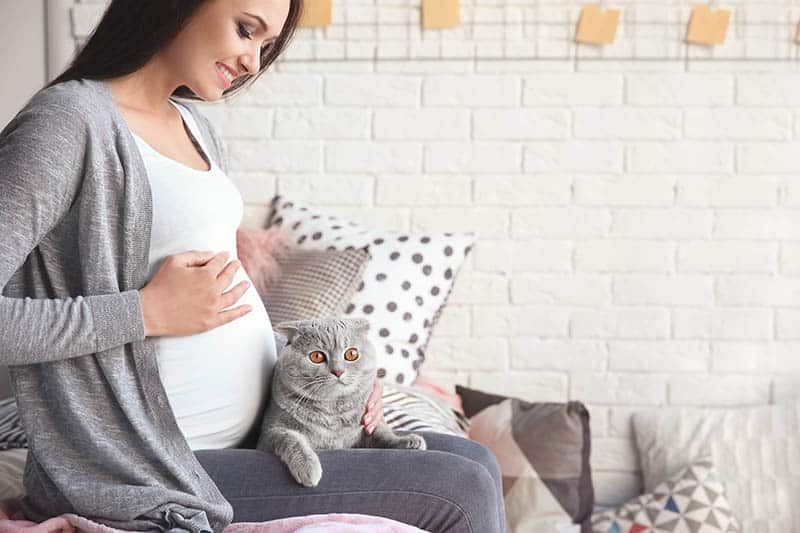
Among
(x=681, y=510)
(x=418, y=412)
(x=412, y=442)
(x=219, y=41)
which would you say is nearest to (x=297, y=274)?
(x=418, y=412)

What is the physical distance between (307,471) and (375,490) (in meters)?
0.09

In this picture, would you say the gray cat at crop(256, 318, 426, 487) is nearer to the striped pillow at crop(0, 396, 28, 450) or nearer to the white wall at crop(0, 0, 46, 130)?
the striped pillow at crop(0, 396, 28, 450)

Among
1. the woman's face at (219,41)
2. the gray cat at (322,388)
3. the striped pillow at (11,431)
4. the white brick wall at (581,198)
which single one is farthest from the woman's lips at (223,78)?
the white brick wall at (581,198)

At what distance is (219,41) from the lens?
4.09 ft

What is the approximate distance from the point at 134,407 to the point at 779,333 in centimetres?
176

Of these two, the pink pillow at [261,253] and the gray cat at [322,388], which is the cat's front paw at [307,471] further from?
the pink pillow at [261,253]

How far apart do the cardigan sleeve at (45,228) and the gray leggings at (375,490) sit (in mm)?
246

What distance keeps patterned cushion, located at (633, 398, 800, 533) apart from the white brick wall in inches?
2.7

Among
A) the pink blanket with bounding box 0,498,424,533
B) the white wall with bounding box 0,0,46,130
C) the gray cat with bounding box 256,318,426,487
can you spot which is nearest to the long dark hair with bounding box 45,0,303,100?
the gray cat with bounding box 256,318,426,487

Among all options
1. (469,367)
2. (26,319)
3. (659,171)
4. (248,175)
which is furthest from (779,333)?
(26,319)

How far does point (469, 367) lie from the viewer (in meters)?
2.41

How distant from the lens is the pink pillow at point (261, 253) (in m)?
2.14

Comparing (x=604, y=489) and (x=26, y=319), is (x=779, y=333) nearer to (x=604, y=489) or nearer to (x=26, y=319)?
(x=604, y=489)

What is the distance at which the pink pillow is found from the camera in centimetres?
214
